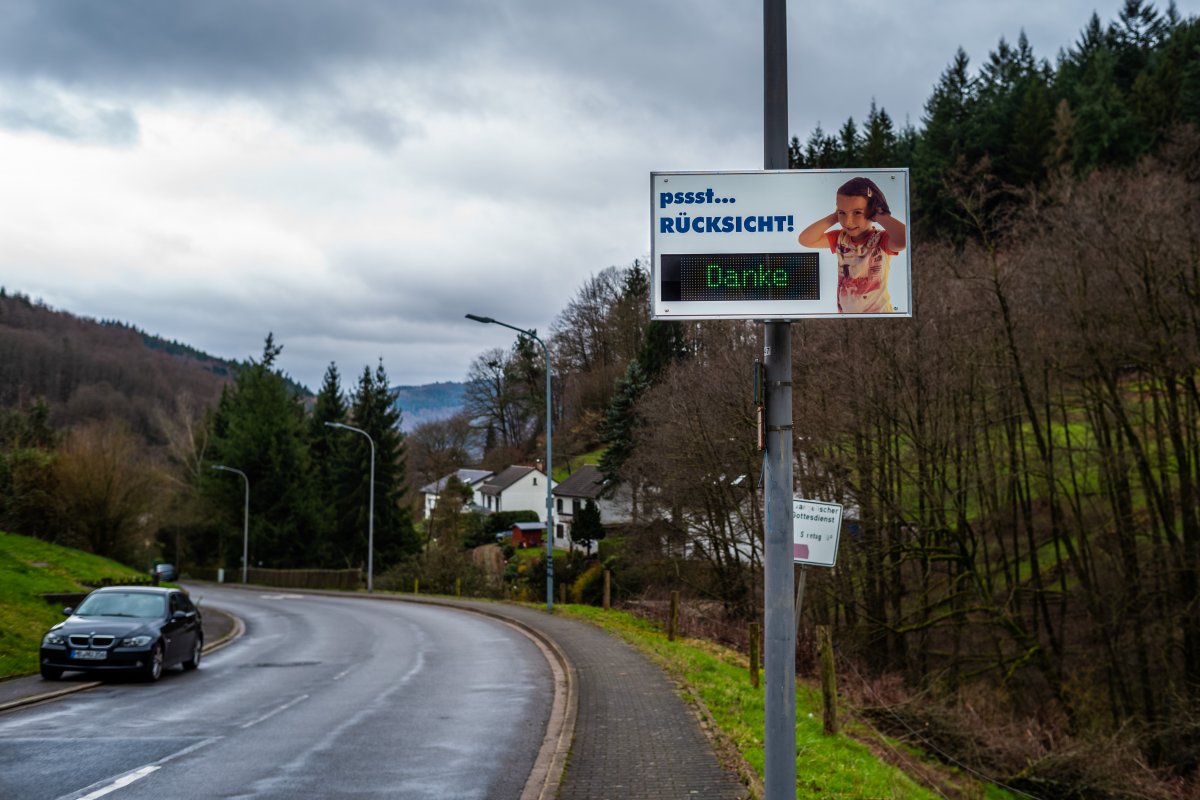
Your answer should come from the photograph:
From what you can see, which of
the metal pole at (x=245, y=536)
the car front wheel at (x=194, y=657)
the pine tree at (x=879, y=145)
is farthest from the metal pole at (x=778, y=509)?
the metal pole at (x=245, y=536)

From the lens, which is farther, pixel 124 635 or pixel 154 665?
pixel 154 665

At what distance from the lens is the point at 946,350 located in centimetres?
2294

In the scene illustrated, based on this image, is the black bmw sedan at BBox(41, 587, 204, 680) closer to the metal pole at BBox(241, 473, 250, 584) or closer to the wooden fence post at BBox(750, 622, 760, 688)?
the wooden fence post at BBox(750, 622, 760, 688)

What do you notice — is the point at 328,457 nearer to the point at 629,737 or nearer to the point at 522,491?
the point at 522,491

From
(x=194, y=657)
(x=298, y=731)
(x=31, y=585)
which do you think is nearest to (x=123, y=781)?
(x=298, y=731)

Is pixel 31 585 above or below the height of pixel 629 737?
above

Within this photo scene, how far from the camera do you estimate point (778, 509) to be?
19.3ft

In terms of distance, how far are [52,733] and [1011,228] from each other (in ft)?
69.6

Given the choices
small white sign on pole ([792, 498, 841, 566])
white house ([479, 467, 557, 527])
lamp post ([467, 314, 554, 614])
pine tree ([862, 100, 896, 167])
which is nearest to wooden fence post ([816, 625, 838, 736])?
small white sign on pole ([792, 498, 841, 566])

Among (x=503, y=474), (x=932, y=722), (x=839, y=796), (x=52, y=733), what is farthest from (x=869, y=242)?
(x=503, y=474)

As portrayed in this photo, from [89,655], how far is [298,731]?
18.8 ft

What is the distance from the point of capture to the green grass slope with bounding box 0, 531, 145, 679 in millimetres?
17172

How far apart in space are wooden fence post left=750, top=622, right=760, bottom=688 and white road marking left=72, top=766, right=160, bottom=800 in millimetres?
8654

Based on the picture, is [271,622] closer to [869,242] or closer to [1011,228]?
[1011,228]
